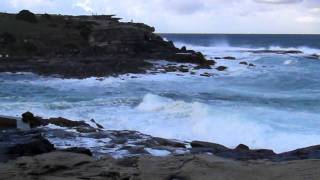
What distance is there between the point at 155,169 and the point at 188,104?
12164 millimetres

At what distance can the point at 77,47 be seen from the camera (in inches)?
1655

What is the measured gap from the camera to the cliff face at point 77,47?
31.7 metres

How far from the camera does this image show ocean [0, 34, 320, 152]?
14.4 m

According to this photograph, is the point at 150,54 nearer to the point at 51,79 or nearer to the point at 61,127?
the point at 51,79

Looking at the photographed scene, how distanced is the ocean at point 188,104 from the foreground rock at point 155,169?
310 inches

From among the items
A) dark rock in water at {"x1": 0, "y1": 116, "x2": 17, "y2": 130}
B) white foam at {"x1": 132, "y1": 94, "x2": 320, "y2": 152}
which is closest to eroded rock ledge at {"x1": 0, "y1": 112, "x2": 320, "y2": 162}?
dark rock in water at {"x1": 0, "y1": 116, "x2": 17, "y2": 130}

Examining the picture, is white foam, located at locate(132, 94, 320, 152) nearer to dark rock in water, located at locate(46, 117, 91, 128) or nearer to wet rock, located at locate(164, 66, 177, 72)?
dark rock in water, located at locate(46, 117, 91, 128)

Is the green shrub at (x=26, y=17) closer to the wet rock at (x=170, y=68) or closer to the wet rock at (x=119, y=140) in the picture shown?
the wet rock at (x=170, y=68)

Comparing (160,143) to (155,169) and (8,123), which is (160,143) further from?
(155,169)

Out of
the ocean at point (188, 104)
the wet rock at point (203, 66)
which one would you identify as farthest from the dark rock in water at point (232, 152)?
the wet rock at point (203, 66)

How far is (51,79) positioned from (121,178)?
22.4 meters

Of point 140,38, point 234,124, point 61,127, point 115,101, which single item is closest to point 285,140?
point 234,124

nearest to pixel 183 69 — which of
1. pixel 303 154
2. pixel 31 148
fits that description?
pixel 303 154

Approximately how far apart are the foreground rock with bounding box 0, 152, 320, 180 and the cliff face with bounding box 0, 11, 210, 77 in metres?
22.9
